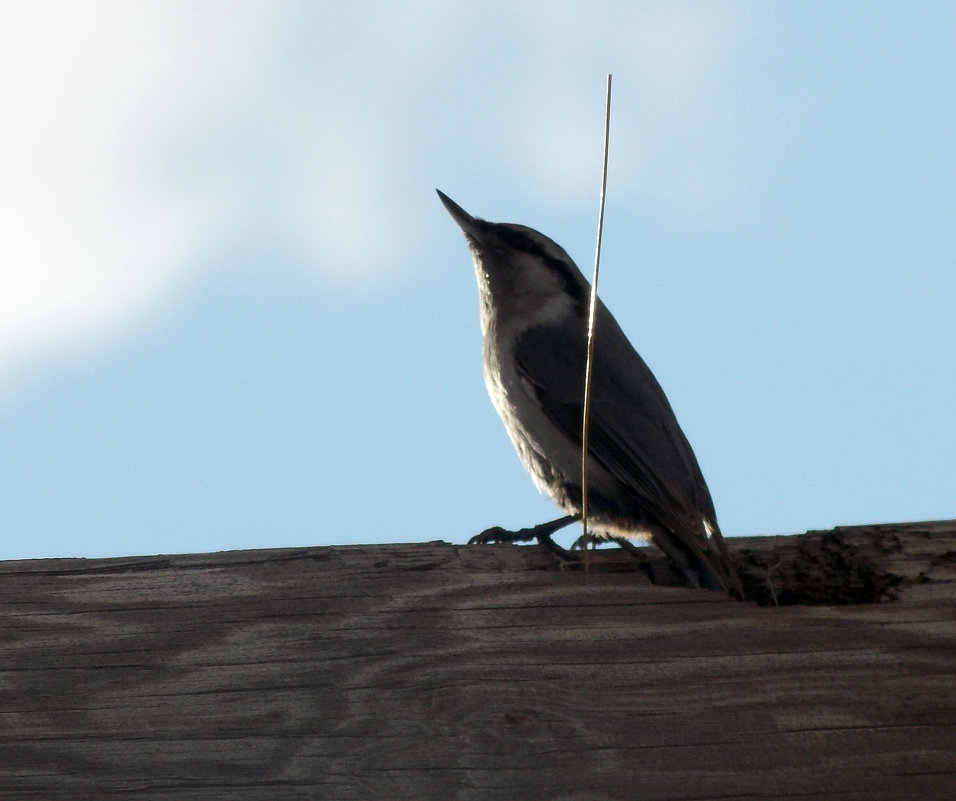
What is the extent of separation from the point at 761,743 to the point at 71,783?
43.5 inches

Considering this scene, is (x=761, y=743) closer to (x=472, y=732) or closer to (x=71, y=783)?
(x=472, y=732)

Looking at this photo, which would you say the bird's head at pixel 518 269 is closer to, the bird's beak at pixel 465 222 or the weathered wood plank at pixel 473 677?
the bird's beak at pixel 465 222

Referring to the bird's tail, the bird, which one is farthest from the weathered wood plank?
the bird

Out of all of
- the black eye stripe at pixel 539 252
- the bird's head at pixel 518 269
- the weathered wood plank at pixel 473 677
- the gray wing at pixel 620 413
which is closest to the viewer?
the weathered wood plank at pixel 473 677

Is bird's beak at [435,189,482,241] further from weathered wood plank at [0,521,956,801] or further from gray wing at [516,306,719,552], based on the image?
weathered wood plank at [0,521,956,801]

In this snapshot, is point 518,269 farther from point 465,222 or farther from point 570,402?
point 570,402

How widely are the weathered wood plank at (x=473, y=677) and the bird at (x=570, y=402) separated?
2.05 ft

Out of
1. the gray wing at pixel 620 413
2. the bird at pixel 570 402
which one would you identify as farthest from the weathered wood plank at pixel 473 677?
the gray wing at pixel 620 413

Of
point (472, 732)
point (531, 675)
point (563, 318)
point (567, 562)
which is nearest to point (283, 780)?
point (472, 732)

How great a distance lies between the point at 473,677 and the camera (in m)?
2.16

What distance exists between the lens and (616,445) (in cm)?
414

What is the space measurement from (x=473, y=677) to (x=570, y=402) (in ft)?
7.33

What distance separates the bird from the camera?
380cm

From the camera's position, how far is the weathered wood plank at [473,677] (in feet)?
6.62
